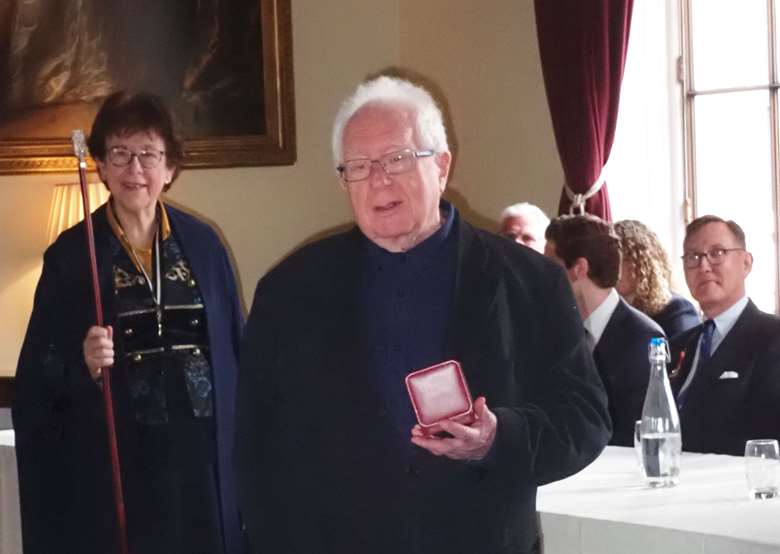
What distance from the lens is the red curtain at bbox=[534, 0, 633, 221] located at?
684 cm

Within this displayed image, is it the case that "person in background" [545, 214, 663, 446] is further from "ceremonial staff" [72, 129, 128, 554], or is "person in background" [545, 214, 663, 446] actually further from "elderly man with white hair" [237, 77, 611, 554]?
"elderly man with white hair" [237, 77, 611, 554]

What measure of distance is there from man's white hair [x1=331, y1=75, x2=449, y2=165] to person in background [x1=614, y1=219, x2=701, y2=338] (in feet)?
11.9

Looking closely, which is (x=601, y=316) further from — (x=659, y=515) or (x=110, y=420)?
(x=110, y=420)

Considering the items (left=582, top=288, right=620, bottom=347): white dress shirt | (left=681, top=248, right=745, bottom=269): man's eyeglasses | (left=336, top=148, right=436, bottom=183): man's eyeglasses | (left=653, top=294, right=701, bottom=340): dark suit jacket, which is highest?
(left=336, top=148, right=436, bottom=183): man's eyeglasses

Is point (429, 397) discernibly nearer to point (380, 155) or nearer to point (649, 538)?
point (380, 155)

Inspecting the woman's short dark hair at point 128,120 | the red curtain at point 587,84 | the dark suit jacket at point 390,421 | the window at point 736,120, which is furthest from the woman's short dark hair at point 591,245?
the dark suit jacket at point 390,421

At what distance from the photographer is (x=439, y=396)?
2217 millimetres

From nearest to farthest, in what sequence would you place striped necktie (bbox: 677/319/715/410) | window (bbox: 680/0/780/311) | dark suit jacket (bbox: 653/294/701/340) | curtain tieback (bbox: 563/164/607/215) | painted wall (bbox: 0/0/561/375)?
striped necktie (bbox: 677/319/715/410)
dark suit jacket (bbox: 653/294/701/340)
window (bbox: 680/0/780/311)
curtain tieback (bbox: 563/164/607/215)
painted wall (bbox: 0/0/561/375)

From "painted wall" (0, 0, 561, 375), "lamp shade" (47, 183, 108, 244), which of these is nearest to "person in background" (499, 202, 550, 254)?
"painted wall" (0, 0, 561, 375)

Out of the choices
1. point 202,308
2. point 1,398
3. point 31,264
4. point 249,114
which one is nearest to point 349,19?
point 249,114

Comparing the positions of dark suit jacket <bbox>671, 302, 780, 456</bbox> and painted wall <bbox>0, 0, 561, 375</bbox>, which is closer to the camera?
dark suit jacket <bbox>671, 302, 780, 456</bbox>

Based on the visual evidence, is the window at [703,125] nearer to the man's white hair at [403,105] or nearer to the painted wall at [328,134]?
the painted wall at [328,134]

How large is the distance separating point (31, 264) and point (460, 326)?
533 centimetres

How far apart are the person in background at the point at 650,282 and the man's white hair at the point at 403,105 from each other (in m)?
3.62
